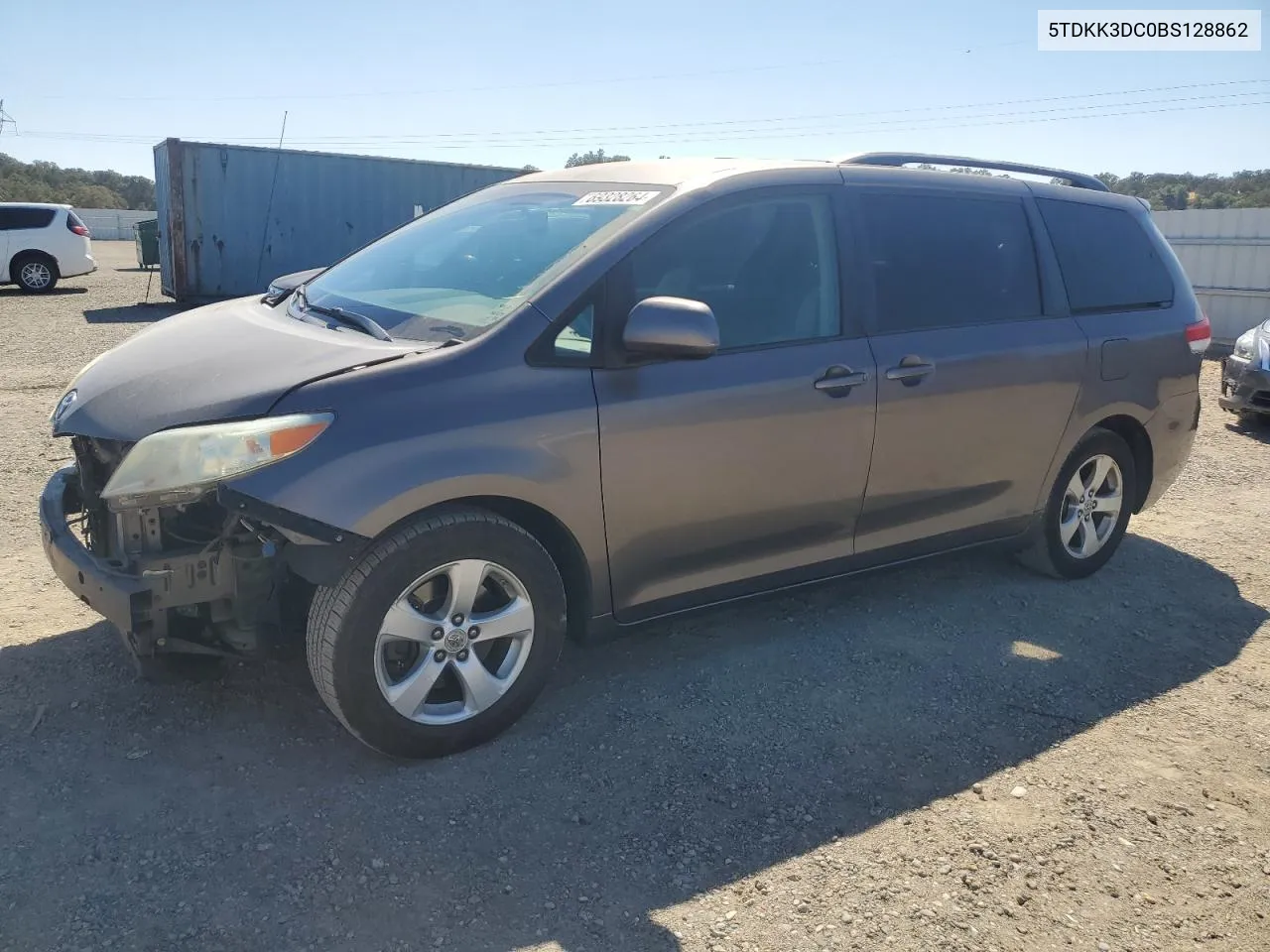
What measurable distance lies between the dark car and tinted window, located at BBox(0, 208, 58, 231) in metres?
18.7

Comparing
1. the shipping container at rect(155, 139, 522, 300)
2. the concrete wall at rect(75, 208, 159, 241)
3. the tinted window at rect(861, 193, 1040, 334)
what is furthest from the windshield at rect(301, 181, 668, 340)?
the concrete wall at rect(75, 208, 159, 241)

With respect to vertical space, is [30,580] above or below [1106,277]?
below

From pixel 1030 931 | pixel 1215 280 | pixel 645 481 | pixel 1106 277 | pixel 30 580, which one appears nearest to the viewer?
pixel 1030 931

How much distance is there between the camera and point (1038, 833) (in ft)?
10.0

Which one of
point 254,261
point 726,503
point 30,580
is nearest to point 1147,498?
point 726,503

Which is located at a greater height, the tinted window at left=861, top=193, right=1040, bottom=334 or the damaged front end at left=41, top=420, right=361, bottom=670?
the tinted window at left=861, top=193, right=1040, bottom=334

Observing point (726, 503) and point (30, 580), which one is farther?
point (30, 580)

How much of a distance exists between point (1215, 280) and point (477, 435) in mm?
15617

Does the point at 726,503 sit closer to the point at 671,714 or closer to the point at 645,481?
the point at 645,481

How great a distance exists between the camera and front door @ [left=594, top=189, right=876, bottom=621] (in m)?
3.47

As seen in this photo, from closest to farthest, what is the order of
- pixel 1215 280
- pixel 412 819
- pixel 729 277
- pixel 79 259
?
1. pixel 412 819
2. pixel 729 277
3. pixel 1215 280
4. pixel 79 259

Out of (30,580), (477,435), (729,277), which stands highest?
(729,277)

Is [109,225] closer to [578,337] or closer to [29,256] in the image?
[29,256]

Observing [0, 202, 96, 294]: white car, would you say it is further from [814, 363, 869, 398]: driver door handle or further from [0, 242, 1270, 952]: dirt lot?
[814, 363, 869, 398]: driver door handle
